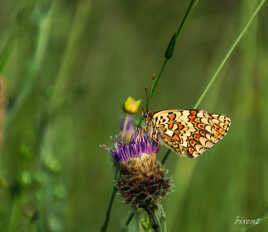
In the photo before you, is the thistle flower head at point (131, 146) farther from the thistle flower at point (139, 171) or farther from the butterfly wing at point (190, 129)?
the butterfly wing at point (190, 129)

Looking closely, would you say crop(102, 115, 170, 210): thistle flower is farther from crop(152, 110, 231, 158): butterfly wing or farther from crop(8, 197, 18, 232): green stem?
crop(8, 197, 18, 232): green stem

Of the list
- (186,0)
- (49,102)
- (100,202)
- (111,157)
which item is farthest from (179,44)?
(111,157)

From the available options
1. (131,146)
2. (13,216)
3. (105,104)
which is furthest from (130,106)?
(105,104)

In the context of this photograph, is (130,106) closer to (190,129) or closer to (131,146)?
(131,146)

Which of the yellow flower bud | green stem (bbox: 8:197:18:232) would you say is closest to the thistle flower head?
the yellow flower bud

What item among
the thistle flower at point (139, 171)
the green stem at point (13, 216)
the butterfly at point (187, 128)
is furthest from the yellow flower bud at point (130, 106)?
the green stem at point (13, 216)

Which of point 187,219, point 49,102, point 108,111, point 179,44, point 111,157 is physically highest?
point 179,44

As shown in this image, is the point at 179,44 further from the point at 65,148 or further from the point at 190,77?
the point at 65,148
